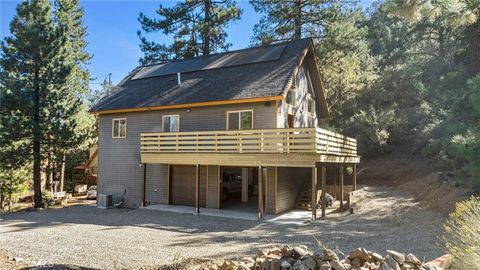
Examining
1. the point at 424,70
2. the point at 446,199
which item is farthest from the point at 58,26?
the point at 424,70

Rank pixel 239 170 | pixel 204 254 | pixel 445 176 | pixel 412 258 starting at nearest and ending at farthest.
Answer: pixel 412 258
pixel 204 254
pixel 445 176
pixel 239 170

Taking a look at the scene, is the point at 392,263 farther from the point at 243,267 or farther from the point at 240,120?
A: the point at 240,120

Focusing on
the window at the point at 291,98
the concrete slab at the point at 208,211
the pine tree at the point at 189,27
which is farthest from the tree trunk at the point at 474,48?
the pine tree at the point at 189,27

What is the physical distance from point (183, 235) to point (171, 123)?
7460 mm

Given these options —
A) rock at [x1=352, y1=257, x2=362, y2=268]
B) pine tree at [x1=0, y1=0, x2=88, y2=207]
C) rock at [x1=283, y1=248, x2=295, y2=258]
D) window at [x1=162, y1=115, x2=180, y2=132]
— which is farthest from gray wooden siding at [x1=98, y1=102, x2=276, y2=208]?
rock at [x1=352, y1=257, x2=362, y2=268]

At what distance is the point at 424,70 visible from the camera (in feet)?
88.8

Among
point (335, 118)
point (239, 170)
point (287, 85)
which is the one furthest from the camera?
point (335, 118)

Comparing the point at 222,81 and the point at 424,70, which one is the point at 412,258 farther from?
the point at 424,70

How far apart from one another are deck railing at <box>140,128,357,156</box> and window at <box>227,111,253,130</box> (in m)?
1.27

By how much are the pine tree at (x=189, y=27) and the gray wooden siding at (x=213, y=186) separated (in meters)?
14.5

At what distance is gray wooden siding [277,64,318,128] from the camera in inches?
605

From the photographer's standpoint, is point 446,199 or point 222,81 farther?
point 222,81

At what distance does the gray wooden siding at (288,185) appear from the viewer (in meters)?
14.9

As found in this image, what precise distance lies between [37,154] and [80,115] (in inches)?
122
